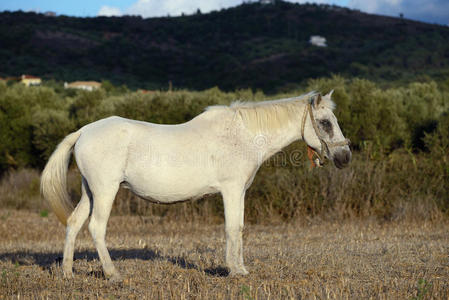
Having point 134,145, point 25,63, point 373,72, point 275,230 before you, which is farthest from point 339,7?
point 134,145

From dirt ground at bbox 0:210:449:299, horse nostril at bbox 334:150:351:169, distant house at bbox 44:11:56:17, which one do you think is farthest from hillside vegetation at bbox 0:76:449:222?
distant house at bbox 44:11:56:17

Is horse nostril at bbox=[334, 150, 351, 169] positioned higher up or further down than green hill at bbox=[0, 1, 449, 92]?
further down

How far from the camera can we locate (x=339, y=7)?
266 feet

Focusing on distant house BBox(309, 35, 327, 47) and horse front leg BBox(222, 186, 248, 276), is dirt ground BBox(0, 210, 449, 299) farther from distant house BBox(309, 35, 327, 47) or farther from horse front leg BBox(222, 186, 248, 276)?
distant house BBox(309, 35, 327, 47)

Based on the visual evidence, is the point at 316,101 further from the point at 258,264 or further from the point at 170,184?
the point at 258,264

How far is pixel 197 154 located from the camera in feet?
20.4

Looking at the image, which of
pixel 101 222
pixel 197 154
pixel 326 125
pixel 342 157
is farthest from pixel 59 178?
pixel 342 157

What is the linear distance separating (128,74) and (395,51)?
31.2m

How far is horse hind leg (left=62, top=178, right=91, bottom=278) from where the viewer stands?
255 inches

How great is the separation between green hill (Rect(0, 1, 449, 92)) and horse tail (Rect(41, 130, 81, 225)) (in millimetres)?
42206

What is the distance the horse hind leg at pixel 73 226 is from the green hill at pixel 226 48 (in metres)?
42.3

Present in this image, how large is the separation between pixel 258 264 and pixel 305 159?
7394mm

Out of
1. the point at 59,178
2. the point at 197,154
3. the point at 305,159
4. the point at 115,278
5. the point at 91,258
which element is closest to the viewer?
the point at 115,278

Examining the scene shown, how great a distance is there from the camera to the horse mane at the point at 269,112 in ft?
21.4
